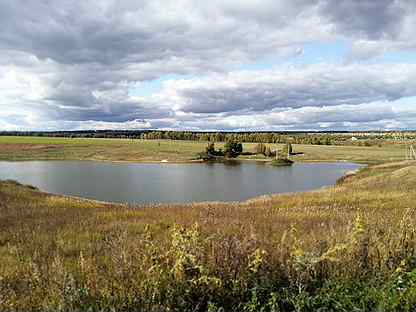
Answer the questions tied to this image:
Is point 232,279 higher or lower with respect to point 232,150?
higher

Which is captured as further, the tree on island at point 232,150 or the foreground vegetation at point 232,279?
the tree on island at point 232,150

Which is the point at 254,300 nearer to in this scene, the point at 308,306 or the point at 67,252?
the point at 308,306

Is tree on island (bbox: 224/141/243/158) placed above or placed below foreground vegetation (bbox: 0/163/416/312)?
below

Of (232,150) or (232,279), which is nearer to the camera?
(232,279)

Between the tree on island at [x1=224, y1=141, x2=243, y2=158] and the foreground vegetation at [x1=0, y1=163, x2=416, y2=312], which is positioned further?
→ the tree on island at [x1=224, y1=141, x2=243, y2=158]

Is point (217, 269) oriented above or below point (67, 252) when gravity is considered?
above

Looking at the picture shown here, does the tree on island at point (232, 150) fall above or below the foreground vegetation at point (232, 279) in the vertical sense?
below

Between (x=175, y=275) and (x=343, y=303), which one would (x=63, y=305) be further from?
(x=343, y=303)

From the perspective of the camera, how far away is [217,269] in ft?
13.3

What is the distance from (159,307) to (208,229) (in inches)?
155

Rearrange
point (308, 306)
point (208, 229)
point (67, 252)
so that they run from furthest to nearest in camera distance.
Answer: point (208, 229) < point (67, 252) < point (308, 306)

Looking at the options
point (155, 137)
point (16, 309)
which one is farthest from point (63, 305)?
point (155, 137)

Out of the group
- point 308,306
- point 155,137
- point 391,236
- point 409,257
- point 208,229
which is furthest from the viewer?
point 155,137

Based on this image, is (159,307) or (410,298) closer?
(159,307)
